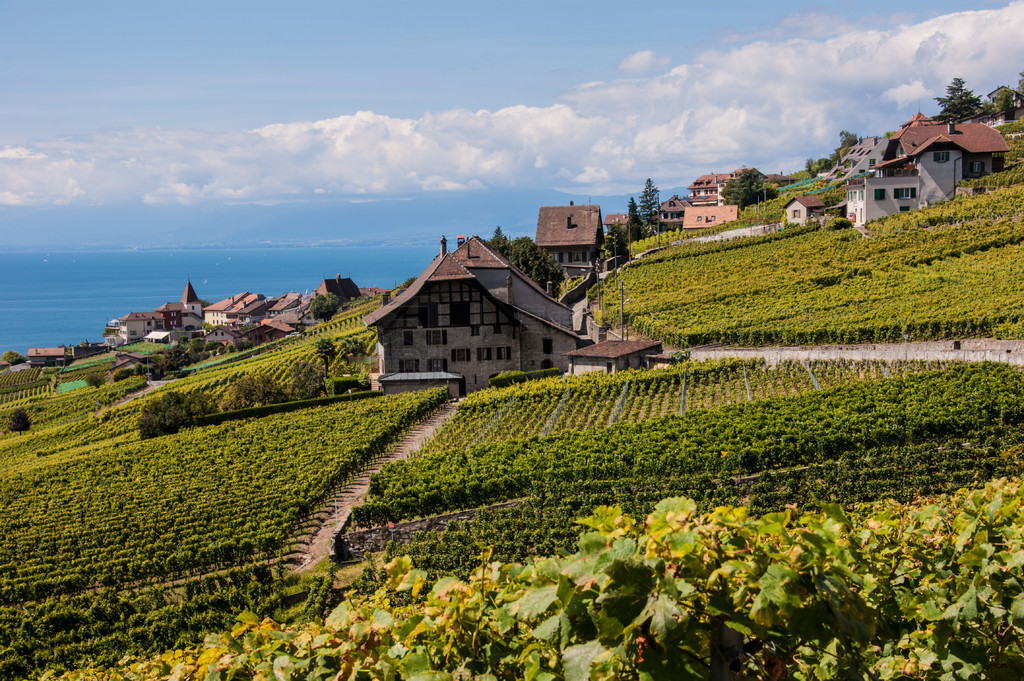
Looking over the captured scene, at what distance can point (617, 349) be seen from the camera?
42.1 meters

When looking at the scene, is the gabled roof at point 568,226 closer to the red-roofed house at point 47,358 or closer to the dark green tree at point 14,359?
the red-roofed house at point 47,358

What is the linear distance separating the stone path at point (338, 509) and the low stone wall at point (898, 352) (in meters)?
15.4

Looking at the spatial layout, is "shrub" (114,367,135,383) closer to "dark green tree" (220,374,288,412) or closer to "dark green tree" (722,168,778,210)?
"dark green tree" (220,374,288,412)

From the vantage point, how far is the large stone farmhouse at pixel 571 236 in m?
80.4

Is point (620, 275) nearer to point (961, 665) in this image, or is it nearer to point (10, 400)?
point (961, 665)

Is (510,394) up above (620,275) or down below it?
below

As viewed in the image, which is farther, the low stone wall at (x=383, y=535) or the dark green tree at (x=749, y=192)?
the dark green tree at (x=749, y=192)

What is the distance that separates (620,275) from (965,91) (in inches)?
2691

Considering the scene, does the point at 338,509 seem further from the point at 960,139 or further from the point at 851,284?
the point at 960,139

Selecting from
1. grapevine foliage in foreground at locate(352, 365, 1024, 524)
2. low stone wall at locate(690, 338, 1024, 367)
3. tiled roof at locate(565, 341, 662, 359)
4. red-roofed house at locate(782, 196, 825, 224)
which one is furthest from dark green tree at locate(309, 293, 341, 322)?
grapevine foliage in foreground at locate(352, 365, 1024, 524)

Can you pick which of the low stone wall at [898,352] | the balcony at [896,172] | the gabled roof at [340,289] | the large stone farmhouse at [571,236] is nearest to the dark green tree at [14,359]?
the gabled roof at [340,289]

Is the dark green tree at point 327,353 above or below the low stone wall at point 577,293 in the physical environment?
below

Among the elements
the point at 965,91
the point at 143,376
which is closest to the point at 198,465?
the point at 143,376

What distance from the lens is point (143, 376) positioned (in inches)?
3733
